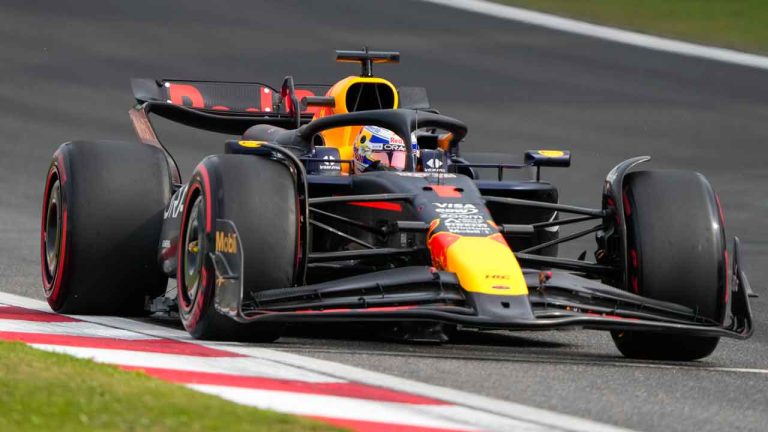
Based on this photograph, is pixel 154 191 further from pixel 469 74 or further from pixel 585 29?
pixel 585 29

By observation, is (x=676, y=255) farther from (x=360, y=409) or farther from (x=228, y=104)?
(x=228, y=104)

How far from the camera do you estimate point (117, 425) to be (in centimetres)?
562

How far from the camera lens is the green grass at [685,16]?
26.0 metres

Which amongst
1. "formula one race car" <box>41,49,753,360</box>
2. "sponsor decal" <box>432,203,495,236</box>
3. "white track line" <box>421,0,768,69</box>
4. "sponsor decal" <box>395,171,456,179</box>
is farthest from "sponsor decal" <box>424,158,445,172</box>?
"white track line" <box>421,0,768,69</box>

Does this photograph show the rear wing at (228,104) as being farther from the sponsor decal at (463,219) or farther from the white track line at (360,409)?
the white track line at (360,409)

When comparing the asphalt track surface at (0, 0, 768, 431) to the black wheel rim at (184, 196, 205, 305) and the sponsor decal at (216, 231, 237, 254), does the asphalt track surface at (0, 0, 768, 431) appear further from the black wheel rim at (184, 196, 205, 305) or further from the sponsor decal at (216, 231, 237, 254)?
the sponsor decal at (216, 231, 237, 254)

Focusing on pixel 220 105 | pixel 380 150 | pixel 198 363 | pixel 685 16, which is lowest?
pixel 198 363

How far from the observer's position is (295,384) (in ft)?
22.5

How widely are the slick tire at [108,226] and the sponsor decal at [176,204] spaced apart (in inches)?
9.1

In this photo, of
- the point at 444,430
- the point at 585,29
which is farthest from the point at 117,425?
the point at 585,29

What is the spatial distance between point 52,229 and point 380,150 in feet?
7.45

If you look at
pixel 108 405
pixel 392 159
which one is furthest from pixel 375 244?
pixel 108 405

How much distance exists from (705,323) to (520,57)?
15732 millimetres

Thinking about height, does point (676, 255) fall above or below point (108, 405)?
above
